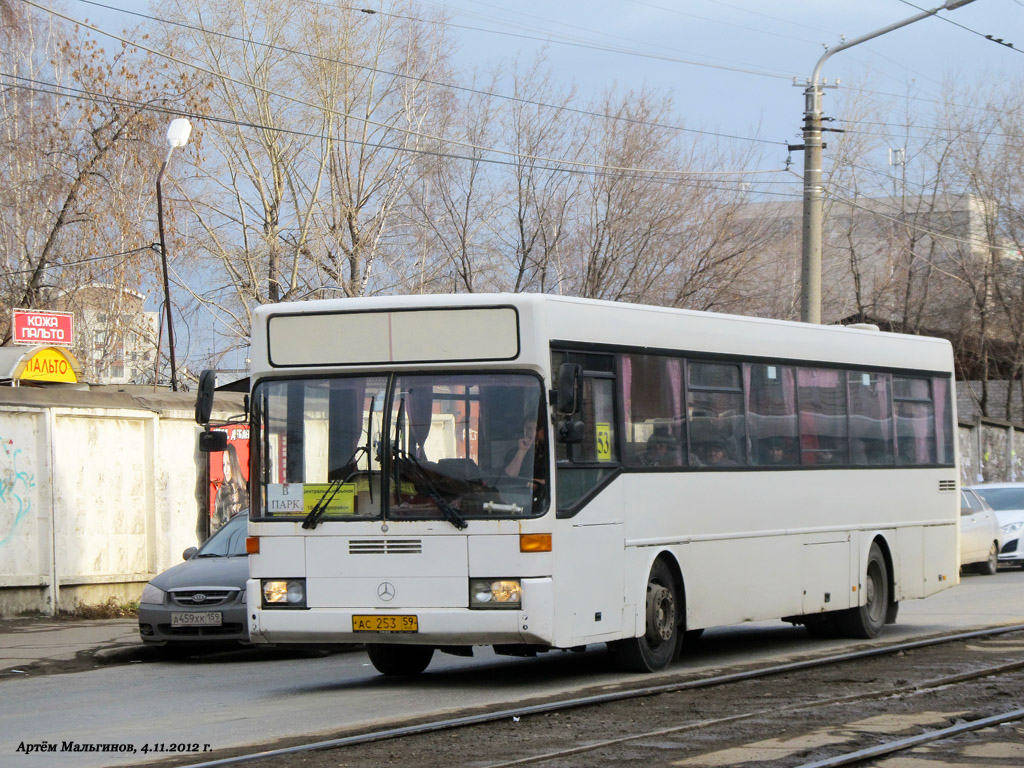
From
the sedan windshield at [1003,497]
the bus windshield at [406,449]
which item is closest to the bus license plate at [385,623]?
the bus windshield at [406,449]

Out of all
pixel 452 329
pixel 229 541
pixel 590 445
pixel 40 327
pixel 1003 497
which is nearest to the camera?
pixel 452 329

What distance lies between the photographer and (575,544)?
10352 millimetres

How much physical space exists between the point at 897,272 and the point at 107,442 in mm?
34475

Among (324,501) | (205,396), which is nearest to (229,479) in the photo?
(205,396)

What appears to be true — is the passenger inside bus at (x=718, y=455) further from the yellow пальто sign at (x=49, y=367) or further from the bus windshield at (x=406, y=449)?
the yellow пальто sign at (x=49, y=367)

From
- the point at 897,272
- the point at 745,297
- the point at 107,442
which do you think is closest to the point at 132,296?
the point at 745,297

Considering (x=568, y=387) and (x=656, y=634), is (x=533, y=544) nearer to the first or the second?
(x=568, y=387)

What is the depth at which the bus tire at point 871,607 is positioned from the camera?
1435 centimetres

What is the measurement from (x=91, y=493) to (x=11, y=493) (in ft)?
4.08

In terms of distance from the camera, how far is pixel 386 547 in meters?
10.3

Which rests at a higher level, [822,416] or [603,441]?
[822,416]

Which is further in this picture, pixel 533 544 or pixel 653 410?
pixel 653 410

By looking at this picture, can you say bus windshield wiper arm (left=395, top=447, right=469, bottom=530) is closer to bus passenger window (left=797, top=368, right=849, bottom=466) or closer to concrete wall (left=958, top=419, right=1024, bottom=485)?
bus passenger window (left=797, top=368, right=849, bottom=466)

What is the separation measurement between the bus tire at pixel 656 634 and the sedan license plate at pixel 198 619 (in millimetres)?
4289
